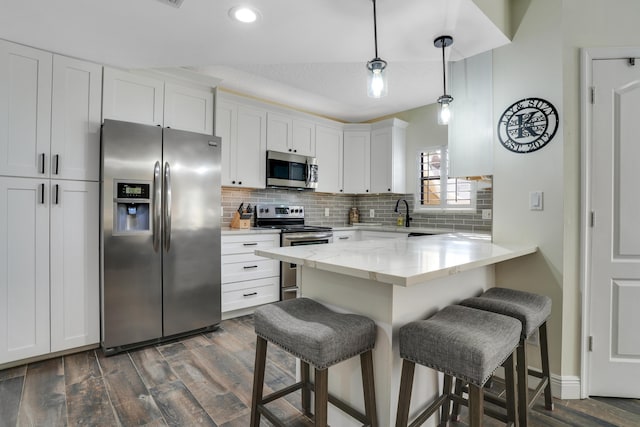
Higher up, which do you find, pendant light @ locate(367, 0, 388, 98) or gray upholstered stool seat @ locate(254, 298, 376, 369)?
pendant light @ locate(367, 0, 388, 98)

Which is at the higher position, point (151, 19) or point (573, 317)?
point (151, 19)

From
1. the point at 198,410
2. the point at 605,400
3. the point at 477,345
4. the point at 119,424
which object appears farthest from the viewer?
the point at 605,400

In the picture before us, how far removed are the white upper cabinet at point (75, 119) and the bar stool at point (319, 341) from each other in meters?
2.10

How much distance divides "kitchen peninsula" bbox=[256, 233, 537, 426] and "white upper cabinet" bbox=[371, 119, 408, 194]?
2.78m

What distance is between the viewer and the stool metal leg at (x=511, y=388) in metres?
1.34

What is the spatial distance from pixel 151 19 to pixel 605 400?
3.61 meters

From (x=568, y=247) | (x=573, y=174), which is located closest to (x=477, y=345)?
(x=568, y=247)

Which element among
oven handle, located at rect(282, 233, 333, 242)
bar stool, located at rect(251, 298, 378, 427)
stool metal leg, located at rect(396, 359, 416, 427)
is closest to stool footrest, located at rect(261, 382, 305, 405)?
bar stool, located at rect(251, 298, 378, 427)

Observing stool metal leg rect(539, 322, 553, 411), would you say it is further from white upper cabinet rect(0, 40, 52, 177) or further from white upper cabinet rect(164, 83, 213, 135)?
white upper cabinet rect(0, 40, 52, 177)

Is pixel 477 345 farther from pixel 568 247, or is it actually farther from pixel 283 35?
pixel 283 35

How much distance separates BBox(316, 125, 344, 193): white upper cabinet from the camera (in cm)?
452

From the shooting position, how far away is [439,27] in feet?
6.59

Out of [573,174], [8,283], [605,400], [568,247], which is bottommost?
[605,400]

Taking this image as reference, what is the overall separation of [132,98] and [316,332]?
2642mm
